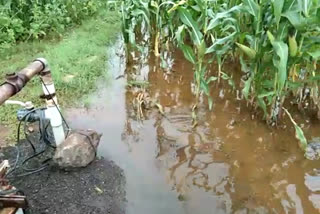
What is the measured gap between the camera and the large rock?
9.52 feet

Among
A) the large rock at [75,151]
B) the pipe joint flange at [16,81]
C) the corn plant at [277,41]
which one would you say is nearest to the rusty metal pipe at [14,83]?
the pipe joint flange at [16,81]

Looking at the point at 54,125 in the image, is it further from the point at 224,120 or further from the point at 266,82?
the point at 266,82

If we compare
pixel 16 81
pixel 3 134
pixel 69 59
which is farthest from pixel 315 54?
pixel 69 59

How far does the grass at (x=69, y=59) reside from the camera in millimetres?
4098

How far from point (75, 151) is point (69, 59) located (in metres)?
2.30

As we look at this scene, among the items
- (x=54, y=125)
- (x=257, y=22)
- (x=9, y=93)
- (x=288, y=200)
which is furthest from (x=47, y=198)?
(x=257, y=22)

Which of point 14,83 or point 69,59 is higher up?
point 14,83

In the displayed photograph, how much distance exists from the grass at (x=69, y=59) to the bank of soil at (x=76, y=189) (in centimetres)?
83

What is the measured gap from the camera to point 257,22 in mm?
3236

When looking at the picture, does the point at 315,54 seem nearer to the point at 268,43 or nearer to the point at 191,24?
the point at 268,43

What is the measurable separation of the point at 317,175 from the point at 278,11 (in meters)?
1.33

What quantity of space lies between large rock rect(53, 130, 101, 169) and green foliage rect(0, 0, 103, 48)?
113 inches

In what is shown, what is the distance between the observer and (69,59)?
493 centimetres

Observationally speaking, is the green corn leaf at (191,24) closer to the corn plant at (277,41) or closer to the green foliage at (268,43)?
the green foliage at (268,43)
